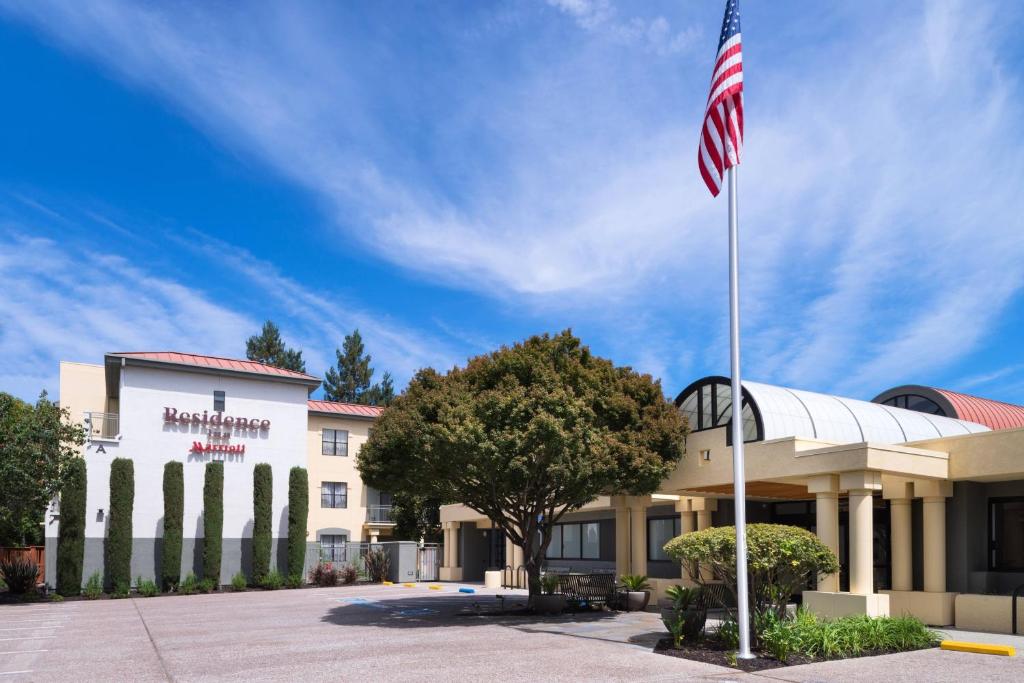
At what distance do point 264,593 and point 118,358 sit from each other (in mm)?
11437

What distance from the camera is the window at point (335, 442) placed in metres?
45.2

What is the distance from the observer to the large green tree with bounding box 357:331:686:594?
18312 millimetres

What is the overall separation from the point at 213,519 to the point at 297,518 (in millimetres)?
3481

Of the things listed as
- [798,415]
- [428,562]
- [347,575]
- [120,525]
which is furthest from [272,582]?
[798,415]

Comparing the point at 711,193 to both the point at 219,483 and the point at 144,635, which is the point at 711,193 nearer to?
the point at 144,635

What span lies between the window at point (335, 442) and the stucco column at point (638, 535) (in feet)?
81.7

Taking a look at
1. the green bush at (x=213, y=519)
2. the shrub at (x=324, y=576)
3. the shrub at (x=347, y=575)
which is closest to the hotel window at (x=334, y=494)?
the shrub at (x=347, y=575)

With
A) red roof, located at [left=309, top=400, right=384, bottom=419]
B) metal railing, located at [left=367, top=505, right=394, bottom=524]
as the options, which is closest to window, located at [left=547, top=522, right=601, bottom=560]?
metal railing, located at [left=367, top=505, right=394, bottom=524]

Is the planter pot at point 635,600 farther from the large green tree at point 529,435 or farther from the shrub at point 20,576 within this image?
the shrub at point 20,576

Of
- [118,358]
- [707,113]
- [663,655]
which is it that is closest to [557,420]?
[663,655]

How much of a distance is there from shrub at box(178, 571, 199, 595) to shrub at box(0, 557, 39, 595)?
503 cm

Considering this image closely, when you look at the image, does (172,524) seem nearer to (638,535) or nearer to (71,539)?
(71,539)

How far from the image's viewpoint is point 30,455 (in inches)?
1048

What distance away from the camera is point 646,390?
810 inches
